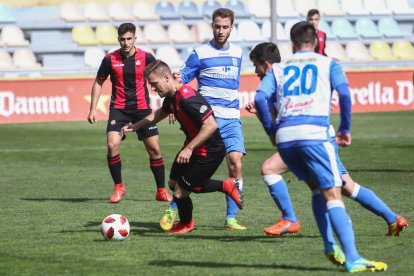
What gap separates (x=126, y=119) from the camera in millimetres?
12570

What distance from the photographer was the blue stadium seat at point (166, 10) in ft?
108

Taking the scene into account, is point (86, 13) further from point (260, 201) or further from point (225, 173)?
point (260, 201)

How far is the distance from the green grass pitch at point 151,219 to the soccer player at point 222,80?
847mm

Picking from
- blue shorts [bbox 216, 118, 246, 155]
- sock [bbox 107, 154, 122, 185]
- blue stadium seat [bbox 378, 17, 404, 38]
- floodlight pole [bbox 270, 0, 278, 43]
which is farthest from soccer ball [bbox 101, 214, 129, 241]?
blue stadium seat [bbox 378, 17, 404, 38]

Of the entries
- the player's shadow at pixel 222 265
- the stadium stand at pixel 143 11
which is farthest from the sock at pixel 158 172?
the stadium stand at pixel 143 11

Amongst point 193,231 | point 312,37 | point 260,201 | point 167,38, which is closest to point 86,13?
point 167,38

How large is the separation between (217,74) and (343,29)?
978 inches

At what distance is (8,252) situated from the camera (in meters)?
8.34

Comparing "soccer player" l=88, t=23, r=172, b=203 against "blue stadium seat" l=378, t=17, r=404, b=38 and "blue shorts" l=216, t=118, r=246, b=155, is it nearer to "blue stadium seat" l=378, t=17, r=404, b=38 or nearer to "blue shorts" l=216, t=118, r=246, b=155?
"blue shorts" l=216, t=118, r=246, b=155

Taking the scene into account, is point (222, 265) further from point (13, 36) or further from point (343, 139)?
point (13, 36)

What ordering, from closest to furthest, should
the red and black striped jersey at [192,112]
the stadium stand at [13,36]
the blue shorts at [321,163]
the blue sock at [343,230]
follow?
the blue sock at [343,230] → the blue shorts at [321,163] → the red and black striped jersey at [192,112] → the stadium stand at [13,36]

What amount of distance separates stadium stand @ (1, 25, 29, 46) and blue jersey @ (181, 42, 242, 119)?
20.6m

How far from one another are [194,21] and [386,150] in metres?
15.3

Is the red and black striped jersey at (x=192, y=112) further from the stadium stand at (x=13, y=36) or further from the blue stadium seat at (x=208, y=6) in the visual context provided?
the blue stadium seat at (x=208, y=6)
